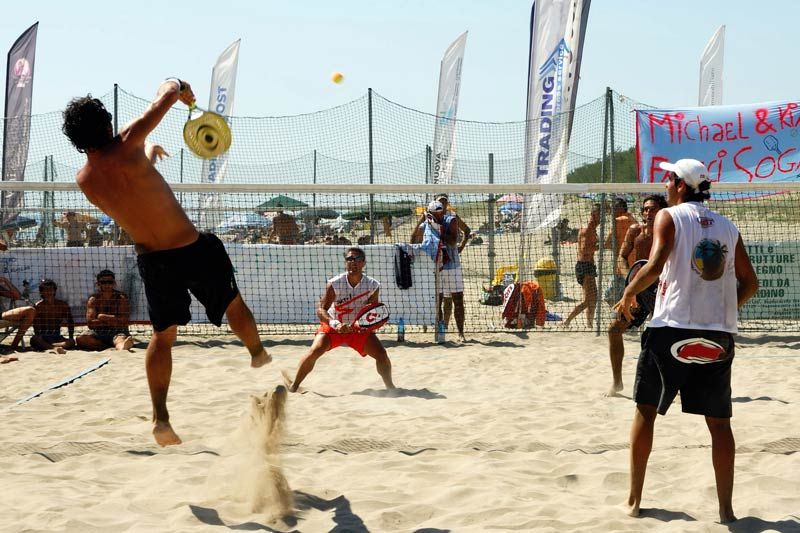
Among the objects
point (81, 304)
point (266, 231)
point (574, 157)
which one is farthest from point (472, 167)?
point (81, 304)

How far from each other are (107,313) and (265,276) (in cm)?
188

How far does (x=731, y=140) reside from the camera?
1030 centimetres

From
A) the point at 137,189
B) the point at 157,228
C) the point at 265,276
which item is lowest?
the point at 265,276

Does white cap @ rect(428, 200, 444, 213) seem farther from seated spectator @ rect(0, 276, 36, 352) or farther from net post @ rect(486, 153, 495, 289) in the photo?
seated spectator @ rect(0, 276, 36, 352)

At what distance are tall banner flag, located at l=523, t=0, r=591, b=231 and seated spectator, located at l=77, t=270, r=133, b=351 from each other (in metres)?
4.85

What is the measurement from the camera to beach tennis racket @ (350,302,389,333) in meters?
7.09

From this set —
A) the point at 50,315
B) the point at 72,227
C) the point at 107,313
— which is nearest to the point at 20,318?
the point at 50,315

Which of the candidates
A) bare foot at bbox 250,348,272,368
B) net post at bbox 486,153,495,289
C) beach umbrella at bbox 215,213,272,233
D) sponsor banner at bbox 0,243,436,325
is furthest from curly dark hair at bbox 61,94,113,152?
beach umbrella at bbox 215,213,272,233

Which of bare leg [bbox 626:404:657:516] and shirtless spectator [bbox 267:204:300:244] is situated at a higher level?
shirtless spectator [bbox 267:204:300:244]

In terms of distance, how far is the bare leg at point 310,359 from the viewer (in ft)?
22.8

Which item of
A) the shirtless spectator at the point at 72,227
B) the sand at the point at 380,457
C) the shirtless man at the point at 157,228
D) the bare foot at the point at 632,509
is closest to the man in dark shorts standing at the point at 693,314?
the bare foot at the point at 632,509

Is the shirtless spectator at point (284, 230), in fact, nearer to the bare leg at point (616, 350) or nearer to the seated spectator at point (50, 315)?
the seated spectator at point (50, 315)

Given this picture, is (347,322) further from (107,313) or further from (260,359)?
(107,313)

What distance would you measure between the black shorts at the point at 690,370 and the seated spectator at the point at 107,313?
7036mm
